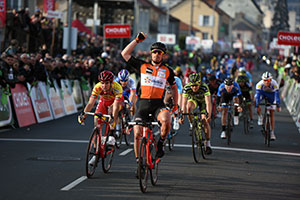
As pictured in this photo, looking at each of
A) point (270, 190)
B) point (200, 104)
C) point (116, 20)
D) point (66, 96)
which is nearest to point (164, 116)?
point (270, 190)

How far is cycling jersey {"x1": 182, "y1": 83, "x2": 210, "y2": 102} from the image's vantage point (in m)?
14.1

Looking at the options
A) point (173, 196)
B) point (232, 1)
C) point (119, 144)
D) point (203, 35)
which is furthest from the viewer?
point (232, 1)

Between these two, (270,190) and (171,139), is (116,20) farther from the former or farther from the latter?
(270,190)

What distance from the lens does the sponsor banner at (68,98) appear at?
77.1ft

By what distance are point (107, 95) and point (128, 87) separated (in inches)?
159

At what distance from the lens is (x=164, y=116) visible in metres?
10.1

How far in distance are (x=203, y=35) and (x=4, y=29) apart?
96074mm

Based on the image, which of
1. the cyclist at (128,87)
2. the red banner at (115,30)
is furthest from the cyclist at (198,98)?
the red banner at (115,30)

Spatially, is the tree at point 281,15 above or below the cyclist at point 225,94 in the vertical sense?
above

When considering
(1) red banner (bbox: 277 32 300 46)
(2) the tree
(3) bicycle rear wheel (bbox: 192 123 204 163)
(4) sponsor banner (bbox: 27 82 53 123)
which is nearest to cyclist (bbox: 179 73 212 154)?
(3) bicycle rear wheel (bbox: 192 123 204 163)

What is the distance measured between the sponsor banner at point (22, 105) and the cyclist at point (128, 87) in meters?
3.82

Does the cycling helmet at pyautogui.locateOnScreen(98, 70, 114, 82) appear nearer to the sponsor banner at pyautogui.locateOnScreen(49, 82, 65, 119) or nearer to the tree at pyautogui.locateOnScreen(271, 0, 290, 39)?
the sponsor banner at pyautogui.locateOnScreen(49, 82, 65, 119)

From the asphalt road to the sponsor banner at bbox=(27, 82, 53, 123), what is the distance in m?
2.15

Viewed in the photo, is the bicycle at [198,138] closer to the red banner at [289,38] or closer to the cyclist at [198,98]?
the cyclist at [198,98]
